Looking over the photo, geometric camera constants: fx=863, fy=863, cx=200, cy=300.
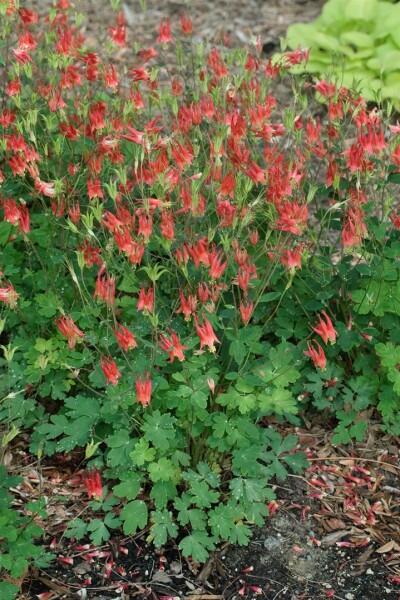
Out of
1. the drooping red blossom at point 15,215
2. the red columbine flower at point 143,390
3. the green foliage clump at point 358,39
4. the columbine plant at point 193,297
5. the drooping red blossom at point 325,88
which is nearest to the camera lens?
the red columbine flower at point 143,390

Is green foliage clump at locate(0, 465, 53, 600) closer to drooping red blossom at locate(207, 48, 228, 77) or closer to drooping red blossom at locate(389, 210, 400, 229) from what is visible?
drooping red blossom at locate(389, 210, 400, 229)

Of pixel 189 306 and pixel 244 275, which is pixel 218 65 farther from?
pixel 189 306

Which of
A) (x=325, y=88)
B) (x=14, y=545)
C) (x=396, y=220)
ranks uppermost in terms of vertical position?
(x=325, y=88)

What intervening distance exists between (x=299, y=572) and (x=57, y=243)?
5.86ft

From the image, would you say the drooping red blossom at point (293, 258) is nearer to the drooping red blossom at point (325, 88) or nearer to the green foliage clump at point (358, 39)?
the drooping red blossom at point (325, 88)

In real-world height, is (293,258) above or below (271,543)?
above

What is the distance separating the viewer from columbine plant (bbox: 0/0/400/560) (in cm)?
323

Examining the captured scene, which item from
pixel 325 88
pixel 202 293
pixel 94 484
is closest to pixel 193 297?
pixel 202 293

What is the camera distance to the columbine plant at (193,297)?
323 centimetres

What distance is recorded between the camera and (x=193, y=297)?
10.4ft

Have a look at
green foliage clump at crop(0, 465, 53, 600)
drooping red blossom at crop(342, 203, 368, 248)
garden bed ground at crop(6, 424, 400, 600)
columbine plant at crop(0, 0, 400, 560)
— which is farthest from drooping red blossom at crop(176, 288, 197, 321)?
garden bed ground at crop(6, 424, 400, 600)

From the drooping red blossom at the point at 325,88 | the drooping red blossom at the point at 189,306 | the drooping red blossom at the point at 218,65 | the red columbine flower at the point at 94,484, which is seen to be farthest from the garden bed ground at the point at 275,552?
the drooping red blossom at the point at 218,65

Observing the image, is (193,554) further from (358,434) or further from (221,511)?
(358,434)

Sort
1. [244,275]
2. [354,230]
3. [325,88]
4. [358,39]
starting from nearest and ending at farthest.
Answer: [244,275], [354,230], [325,88], [358,39]
